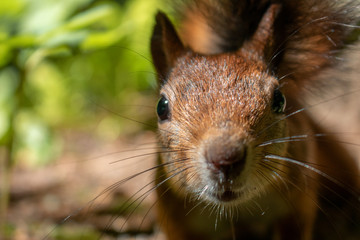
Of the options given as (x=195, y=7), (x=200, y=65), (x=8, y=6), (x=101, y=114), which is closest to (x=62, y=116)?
(x=101, y=114)

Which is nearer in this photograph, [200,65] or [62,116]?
[200,65]

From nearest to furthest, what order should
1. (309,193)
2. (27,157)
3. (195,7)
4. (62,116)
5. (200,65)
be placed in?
(200,65) → (309,193) → (195,7) → (27,157) → (62,116)

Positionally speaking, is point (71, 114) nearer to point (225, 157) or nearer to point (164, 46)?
point (164, 46)

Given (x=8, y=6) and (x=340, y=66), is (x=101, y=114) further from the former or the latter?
(x=340, y=66)

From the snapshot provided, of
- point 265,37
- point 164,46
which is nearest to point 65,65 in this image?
point 164,46

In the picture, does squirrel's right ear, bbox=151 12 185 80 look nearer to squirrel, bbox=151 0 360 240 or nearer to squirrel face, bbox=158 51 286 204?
squirrel, bbox=151 0 360 240

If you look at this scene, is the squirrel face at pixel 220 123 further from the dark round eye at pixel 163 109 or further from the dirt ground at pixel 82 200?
the dirt ground at pixel 82 200

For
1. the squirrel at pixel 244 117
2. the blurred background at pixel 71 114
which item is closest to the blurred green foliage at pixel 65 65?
the blurred background at pixel 71 114

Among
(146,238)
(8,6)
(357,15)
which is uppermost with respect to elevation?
(8,6)
